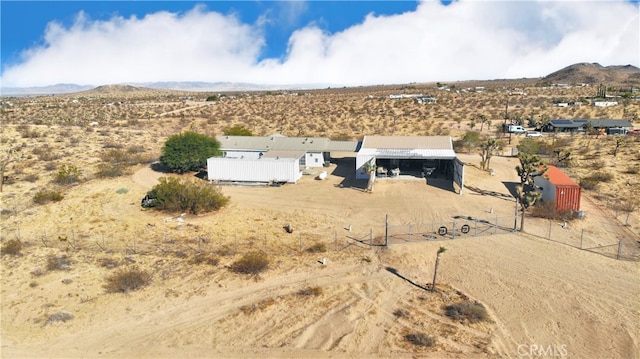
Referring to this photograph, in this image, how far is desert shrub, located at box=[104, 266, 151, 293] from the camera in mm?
20812

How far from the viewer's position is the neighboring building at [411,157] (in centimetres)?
4144

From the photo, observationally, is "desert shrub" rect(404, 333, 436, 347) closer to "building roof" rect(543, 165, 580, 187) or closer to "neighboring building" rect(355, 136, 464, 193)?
"building roof" rect(543, 165, 580, 187)

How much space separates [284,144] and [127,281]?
100.0 ft

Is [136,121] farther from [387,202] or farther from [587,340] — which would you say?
[587,340]

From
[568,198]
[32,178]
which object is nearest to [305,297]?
[568,198]

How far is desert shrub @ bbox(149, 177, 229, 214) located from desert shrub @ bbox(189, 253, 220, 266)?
27.5 feet

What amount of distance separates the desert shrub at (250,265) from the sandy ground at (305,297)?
0.50 metres

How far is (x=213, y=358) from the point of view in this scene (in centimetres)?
1616

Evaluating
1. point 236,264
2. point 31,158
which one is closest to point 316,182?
point 236,264

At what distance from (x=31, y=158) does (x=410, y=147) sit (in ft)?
138

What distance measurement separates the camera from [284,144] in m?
49.8

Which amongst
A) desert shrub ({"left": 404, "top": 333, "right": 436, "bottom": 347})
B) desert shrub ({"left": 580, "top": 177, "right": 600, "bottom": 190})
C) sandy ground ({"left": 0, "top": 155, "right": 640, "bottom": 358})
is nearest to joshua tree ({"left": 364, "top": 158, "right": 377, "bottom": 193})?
sandy ground ({"left": 0, "top": 155, "right": 640, "bottom": 358})

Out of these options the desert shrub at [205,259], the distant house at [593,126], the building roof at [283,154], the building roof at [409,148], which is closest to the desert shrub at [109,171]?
the building roof at [283,154]

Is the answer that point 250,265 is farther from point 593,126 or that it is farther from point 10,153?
point 593,126
